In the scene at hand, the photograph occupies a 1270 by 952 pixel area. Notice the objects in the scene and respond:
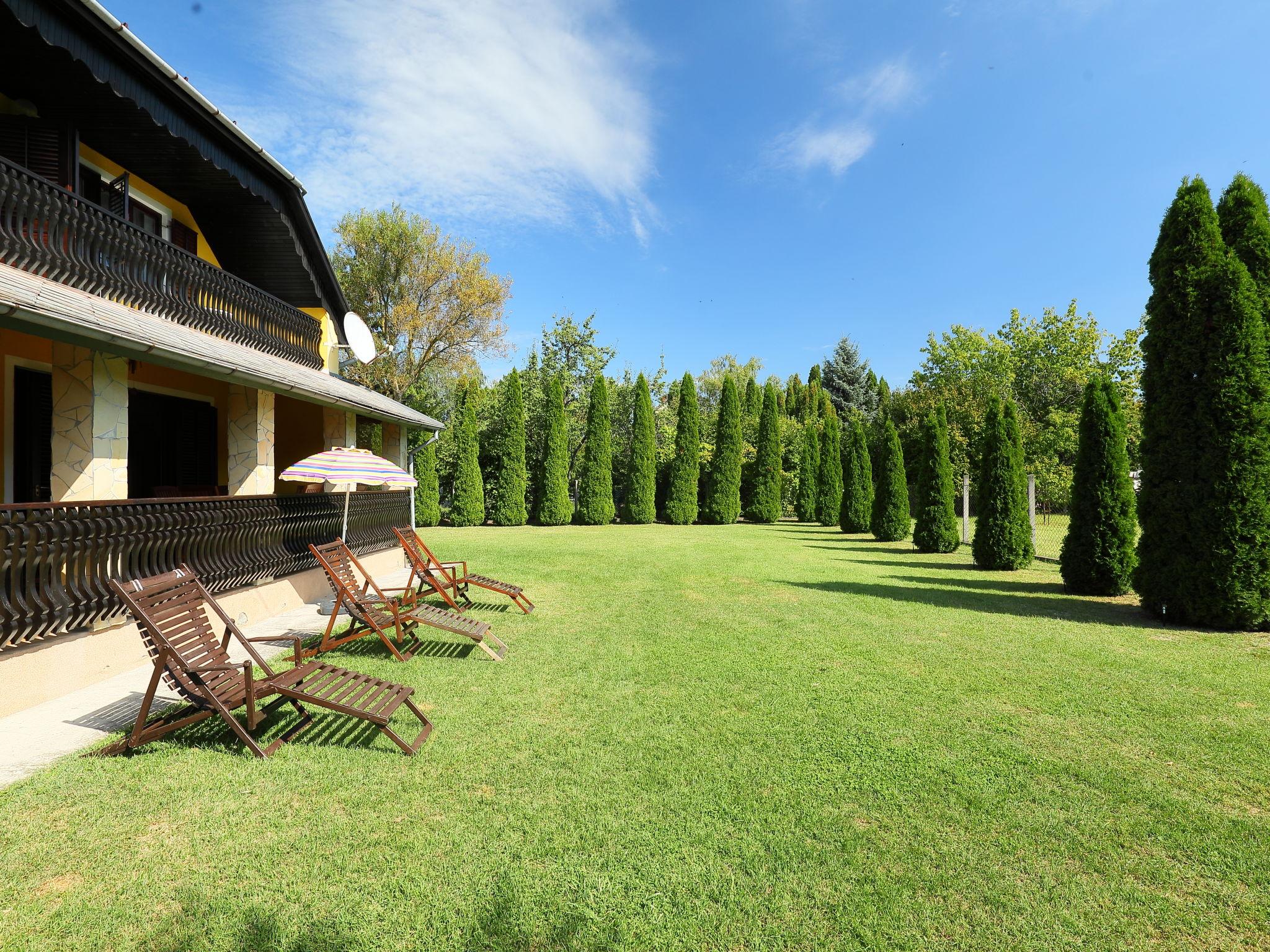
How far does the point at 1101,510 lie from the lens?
9766 millimetres

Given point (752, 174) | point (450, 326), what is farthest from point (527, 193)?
point (450, 326)

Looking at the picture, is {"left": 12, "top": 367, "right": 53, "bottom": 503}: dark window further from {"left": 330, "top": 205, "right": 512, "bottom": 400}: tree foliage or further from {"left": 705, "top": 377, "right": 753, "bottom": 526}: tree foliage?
{"left": 705, "top": 377, "right": 753, "bottom": 526}: tree foliage

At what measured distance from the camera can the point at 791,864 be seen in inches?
103

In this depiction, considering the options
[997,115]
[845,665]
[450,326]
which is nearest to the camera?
[845,665]

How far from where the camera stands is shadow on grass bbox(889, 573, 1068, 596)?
10.2 m

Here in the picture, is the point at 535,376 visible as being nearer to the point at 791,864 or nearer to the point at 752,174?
the point at 752,174

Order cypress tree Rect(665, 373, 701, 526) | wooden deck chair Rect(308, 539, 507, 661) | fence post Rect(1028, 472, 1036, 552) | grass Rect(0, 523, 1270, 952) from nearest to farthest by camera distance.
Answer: grass Rect(0, 523, 1270, 952) → wooden deck chair Rect(308, 539, 507, 661) → fence post Rect(1028, 472, 1036, 552) → cypress tree Rect(665, 373, 701, 526)

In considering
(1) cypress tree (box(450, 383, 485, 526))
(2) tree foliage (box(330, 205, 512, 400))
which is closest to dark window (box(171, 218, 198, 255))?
(1) cypress tree (box(450, 383, 485, 526))

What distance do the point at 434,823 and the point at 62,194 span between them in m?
7.84

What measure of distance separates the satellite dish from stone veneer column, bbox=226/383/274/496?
398cm

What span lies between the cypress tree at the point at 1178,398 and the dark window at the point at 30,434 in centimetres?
1433

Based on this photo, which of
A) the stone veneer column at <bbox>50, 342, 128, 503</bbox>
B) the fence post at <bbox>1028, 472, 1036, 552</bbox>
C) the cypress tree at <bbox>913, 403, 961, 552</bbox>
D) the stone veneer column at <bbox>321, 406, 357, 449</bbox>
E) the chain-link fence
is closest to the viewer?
the stone veneer column at <bbox>50, 342, 128, 503</bbox>

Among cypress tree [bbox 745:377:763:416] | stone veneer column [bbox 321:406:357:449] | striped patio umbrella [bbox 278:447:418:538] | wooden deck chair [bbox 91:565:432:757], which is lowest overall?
wooden deck chair [bbox 91:565:432:757]

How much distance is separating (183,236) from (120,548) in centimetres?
719
